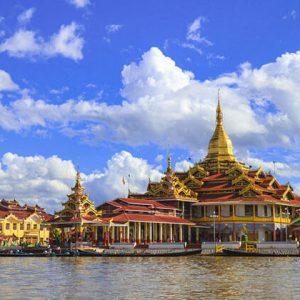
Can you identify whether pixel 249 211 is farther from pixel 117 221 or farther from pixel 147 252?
pixel 147 252

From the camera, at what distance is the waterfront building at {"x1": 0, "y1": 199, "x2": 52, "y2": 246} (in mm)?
81375

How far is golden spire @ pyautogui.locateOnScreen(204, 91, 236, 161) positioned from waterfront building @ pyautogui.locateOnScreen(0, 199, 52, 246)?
23577mm

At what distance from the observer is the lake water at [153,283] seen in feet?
82.9

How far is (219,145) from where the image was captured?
271 ft

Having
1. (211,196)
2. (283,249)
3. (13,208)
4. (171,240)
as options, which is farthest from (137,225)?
(13,208)

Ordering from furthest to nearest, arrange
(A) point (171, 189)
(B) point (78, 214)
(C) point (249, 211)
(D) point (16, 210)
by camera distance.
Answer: (D) point (16, 210) < (A) point (171, 189) < (C) point (249, 211) < (B) point (78, 214)

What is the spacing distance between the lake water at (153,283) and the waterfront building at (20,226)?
4248cm

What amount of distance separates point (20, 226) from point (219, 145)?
28617 mm

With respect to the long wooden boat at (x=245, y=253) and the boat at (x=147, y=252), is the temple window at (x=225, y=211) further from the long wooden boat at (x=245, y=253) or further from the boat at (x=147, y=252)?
the long wooden boat at (x=245, y=253)

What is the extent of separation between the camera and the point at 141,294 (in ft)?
83.5

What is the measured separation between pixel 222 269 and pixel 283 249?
1964cm

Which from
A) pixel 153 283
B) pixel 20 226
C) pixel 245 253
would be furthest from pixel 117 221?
pixel 153 283

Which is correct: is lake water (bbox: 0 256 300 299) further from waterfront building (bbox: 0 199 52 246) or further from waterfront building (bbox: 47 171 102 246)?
waterfront building (bbox: 0 199 52 246)

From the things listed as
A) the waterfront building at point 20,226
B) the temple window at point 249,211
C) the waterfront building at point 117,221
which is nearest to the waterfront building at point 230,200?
the temple window at point 249,211
